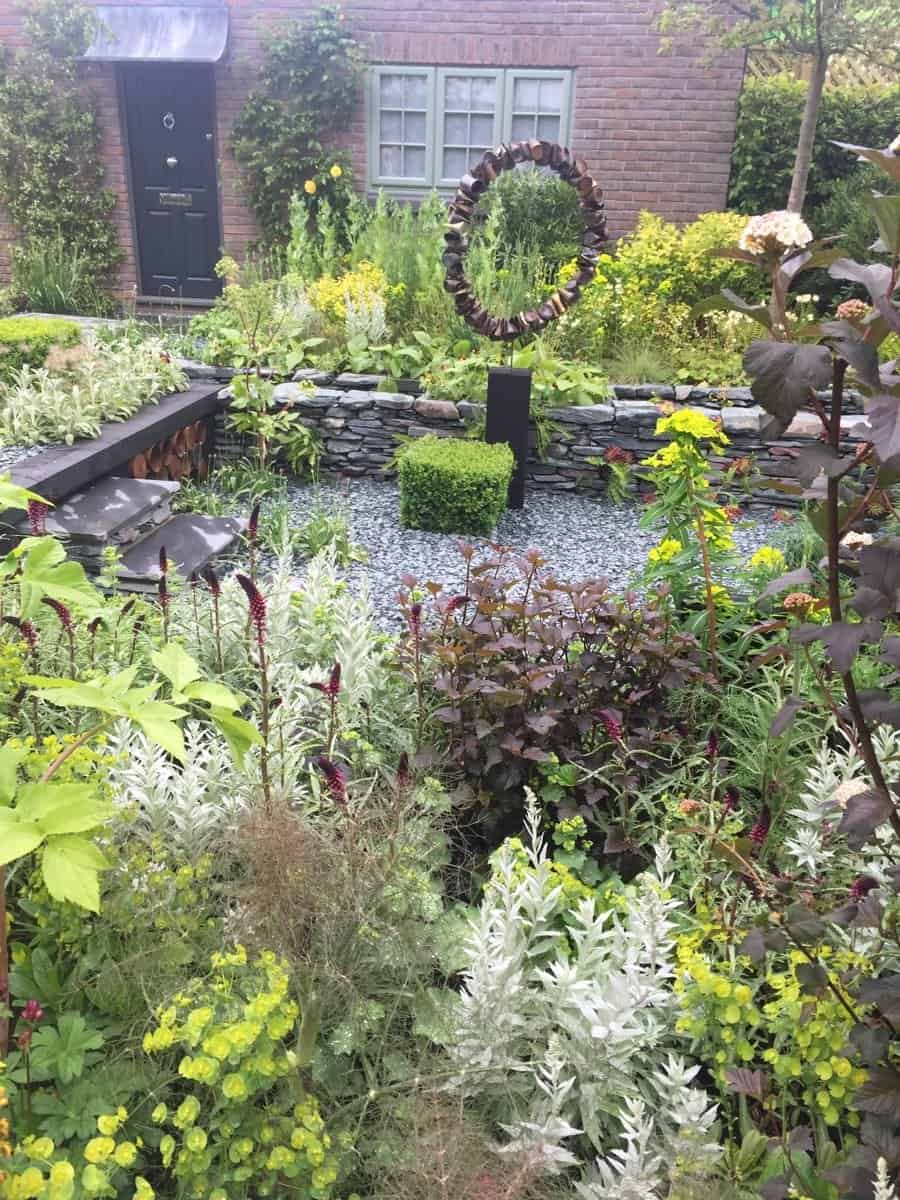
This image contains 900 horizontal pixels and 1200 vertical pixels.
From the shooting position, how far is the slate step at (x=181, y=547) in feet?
13.2

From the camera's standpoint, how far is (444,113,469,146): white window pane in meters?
9.27

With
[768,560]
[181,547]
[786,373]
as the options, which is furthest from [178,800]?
[181,547]

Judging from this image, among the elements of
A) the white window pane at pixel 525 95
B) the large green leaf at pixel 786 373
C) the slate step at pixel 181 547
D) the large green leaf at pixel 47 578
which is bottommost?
the slate step at pixel 181 547

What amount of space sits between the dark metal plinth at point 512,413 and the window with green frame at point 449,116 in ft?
16.7

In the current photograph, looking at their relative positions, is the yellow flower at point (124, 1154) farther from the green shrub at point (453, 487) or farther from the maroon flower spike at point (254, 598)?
the green shrub at point (453, 487)

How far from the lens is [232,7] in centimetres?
921

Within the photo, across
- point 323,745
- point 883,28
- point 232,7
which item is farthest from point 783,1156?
point 232,7

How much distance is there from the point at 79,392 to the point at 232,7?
6.53 m

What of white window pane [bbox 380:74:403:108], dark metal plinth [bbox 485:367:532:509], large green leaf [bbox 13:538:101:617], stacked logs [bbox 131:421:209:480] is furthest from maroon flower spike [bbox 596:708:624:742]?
white window pane [bbox 380:74:403:108]

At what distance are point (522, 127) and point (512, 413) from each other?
17.5 feet

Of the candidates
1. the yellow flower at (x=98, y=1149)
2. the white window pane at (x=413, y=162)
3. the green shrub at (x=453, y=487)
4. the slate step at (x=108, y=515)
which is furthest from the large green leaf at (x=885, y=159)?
the white window pane at (x=413, y=162)

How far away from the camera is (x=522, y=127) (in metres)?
9.23

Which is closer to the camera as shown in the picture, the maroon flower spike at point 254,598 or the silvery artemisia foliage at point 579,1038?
the silvery artemisia foliage at point 579,1038

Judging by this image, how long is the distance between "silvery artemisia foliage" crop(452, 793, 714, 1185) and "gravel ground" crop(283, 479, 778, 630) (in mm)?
2098
